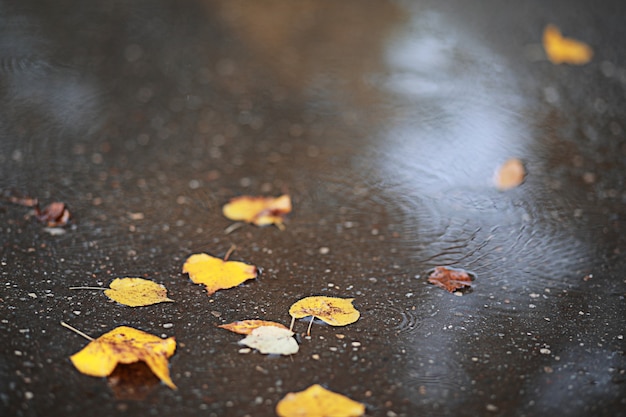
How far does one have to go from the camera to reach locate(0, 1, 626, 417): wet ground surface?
131cm

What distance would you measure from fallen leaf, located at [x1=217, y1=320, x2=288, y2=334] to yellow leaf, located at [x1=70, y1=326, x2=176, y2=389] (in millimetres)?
126

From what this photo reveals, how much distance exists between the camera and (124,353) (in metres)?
1.29

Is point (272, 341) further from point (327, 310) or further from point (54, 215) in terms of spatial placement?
point (54, 215)

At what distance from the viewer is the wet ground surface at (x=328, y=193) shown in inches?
51.6

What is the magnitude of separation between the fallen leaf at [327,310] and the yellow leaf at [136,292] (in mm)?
291

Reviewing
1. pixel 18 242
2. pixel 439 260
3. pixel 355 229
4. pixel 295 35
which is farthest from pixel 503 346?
pixel 295 35

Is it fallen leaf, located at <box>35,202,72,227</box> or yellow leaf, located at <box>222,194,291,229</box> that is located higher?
yellow leaf, located at <box>222,194,291,229</box>

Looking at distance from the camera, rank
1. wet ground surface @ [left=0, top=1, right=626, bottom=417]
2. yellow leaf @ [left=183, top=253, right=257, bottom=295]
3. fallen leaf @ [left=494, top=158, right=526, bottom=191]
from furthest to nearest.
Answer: fallen leaf @ [left=494, top=158, right=526, bottom=191], yellow leaf @ [left=183, top=253, right=257, bottom=295], wet ground surface @ [left=0, top=1, right=626, bottom=417]

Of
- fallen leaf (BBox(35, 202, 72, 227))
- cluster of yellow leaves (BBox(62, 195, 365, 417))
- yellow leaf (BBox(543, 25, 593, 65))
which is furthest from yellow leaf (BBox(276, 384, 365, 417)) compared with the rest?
yellow leaf (BBox(543, 25, 593, 65))

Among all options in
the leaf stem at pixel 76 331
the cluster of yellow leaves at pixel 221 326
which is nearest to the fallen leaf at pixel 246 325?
the cluster of yellow leaves at pixel 221 326

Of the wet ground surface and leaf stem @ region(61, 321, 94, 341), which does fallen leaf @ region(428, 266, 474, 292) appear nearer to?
the wet ground surface

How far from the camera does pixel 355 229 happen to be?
187cm

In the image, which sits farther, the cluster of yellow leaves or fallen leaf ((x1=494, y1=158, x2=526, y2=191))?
fallen leaf ((x1=494, y1=158, x2=526, y2=191))

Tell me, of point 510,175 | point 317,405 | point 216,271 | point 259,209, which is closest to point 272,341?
point 317,405
